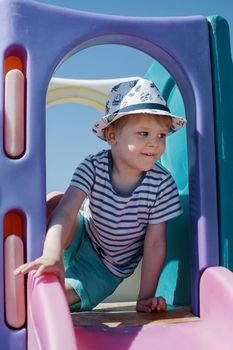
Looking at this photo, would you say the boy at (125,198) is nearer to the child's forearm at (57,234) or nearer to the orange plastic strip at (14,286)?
the child's forearm at (57,234)

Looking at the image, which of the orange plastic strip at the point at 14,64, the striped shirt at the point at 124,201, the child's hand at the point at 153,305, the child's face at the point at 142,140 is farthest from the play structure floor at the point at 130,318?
the orange plastic strip at the point at 14,64

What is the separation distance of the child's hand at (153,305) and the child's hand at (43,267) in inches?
18.2

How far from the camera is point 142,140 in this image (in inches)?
75.5

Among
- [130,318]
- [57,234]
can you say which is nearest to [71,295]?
[130,318]

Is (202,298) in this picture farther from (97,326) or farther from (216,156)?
(216,156)

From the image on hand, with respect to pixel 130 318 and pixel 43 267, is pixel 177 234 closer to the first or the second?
pixel 130 318

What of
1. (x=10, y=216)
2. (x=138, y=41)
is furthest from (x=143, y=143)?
(x=10, y=216)

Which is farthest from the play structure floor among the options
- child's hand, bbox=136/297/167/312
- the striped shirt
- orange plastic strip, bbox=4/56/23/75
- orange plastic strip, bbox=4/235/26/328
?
orange plastic strip, bbox=4/56/23/75

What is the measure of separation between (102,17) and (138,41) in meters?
0.15

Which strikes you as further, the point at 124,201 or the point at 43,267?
the point at 124,201

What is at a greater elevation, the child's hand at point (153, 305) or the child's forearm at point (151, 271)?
the child's forearm at point (151, 271)

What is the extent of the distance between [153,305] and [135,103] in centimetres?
70

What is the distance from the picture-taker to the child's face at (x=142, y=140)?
1.92m

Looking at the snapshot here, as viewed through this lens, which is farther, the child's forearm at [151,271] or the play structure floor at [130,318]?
the child's forearm at [151,271]
